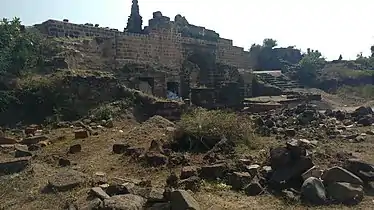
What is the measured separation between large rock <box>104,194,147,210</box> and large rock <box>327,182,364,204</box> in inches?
90.9

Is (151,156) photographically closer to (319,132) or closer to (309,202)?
(309,202)

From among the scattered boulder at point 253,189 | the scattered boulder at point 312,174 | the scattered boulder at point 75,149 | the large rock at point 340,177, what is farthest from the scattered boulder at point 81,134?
the large rock at point 340,177

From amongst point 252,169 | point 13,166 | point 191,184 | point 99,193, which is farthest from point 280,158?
point 13,166

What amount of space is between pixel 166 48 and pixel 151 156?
12099 mm

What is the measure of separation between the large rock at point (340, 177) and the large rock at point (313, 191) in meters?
0.19

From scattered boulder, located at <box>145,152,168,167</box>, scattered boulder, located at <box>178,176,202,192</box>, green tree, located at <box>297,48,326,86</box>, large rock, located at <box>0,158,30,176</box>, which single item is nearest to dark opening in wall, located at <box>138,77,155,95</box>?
large rock, located at <box>0,158,30,176</box>

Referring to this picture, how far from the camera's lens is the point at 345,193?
4.80 metres

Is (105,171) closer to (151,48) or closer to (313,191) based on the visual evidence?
(313,191)

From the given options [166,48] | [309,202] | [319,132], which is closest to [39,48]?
[166,48]

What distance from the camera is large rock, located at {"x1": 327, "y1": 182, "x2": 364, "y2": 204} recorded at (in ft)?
15.6

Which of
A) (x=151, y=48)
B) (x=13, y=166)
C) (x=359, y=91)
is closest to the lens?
(x=13, y=166)

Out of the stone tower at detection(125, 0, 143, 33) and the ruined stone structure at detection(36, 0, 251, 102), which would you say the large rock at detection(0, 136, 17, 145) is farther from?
the stone tower at detection(125, 0, 143, 33)

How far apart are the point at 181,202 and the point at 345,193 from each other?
2.06 meters

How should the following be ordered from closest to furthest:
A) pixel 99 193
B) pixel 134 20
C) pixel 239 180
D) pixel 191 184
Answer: pixel 99 193 < pixel 191 184 < pixel 239 180 < pixel 134 20
